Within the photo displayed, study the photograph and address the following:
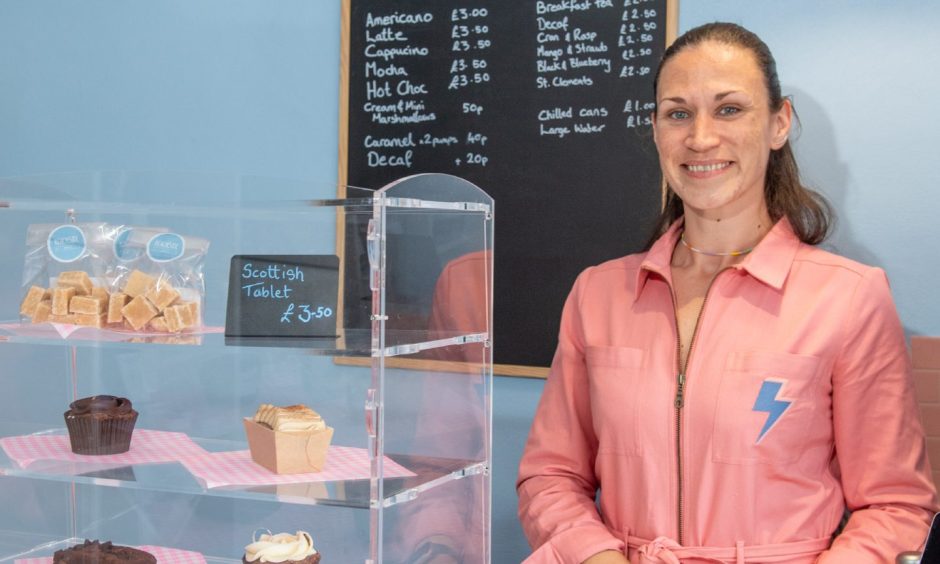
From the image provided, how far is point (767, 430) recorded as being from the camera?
185 cm

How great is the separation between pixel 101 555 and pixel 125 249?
65 centimetres

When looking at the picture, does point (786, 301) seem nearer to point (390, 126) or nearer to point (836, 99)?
point (836, 99)

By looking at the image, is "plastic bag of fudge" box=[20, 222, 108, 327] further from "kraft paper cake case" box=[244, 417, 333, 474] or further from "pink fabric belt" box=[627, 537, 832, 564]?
"pink fabric belt" box=[627, 537, 832, 564]

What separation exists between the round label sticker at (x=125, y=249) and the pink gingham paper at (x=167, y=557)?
Answer: 0.66 metres

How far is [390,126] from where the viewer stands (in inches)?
117

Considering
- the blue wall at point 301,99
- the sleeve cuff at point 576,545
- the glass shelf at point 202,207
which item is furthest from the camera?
the blue wall at point 301,99

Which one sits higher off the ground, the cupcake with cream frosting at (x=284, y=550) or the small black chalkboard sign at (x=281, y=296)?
the small black chalkboard sign at (x=281, y=296)

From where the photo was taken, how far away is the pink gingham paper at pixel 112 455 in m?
2.13

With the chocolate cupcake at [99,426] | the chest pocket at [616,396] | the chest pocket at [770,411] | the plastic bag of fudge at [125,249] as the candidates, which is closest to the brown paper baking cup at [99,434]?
the chocolate cupcake at [99,426]

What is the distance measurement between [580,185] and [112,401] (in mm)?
1274

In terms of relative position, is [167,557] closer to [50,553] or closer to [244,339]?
[50,553]

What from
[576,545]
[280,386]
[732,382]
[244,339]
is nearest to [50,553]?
[280,386]

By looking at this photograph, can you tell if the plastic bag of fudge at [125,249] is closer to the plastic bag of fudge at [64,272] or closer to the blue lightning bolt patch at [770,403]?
the plastic bag of fudge at [64,272]

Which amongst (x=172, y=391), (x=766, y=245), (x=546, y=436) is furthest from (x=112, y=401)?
(x=766, y=245)
